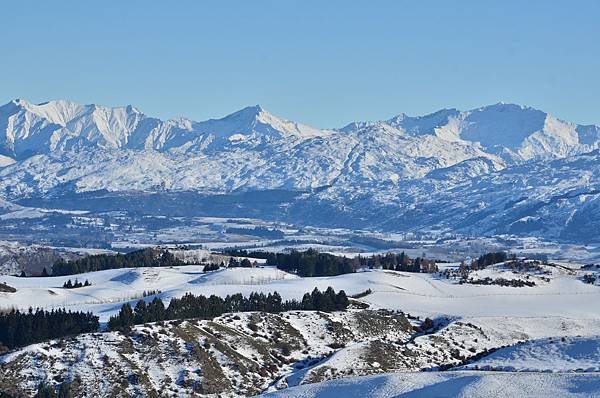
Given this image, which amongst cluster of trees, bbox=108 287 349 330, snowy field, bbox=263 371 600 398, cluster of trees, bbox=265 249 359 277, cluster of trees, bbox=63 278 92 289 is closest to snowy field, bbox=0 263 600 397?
snowy field, bbox=263 371 600 398

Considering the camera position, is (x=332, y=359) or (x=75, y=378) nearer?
(x=75, y=378)

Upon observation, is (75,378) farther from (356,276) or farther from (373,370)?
(356,276)

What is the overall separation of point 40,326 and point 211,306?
61.4 feet

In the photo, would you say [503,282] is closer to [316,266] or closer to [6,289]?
[316,266]

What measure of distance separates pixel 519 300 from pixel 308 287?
1127 inches

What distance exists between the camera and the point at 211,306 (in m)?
122

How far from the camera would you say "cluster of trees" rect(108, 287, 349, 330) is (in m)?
114

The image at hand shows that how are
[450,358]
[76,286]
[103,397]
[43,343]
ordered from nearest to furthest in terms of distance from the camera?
1. [103,397]
2. [43,343]
3. [450,358]
4. [76,286]

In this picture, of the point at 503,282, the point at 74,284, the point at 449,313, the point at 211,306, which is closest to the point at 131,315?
the point at 211,306

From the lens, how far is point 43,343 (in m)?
101

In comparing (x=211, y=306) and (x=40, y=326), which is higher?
(x=211, y=306)

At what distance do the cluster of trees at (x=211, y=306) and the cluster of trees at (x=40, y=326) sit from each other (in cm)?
295

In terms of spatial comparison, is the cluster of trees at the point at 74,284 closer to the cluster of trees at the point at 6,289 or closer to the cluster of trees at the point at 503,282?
the cluster of trees at the point at 6,289

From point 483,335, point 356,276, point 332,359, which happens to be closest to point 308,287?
point 356,276
